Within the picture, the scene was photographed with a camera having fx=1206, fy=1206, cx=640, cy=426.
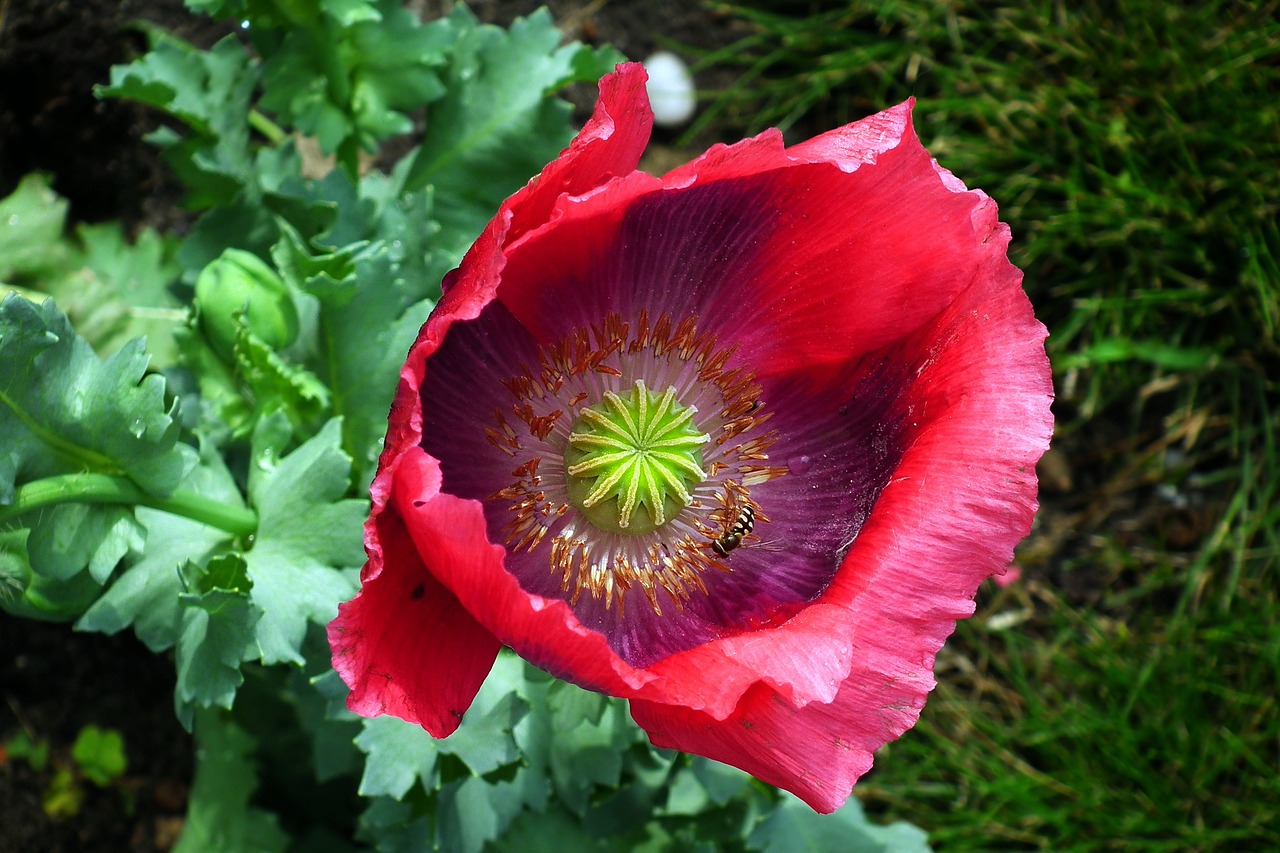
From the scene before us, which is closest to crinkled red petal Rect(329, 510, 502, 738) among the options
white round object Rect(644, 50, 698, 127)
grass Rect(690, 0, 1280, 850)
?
grass Rect(690, 0, 1280, 850)

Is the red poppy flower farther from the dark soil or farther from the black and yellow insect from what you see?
the dark soil

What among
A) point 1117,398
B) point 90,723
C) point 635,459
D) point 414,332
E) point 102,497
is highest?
point 102,497

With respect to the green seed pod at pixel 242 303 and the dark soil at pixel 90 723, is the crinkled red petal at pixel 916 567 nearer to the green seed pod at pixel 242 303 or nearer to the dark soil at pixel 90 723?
the green seed pod at pixel 242 303

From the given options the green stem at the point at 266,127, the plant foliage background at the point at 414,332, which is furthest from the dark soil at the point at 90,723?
the green stem at the point at 266,127

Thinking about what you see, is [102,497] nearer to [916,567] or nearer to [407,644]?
[407,644]

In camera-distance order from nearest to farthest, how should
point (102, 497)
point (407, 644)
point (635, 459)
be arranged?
point (407, 644) → point (102, 497) → point (635, 459)

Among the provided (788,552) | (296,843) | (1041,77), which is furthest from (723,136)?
(296,843)

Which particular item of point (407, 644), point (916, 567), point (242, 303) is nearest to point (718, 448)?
point (916, 567)
